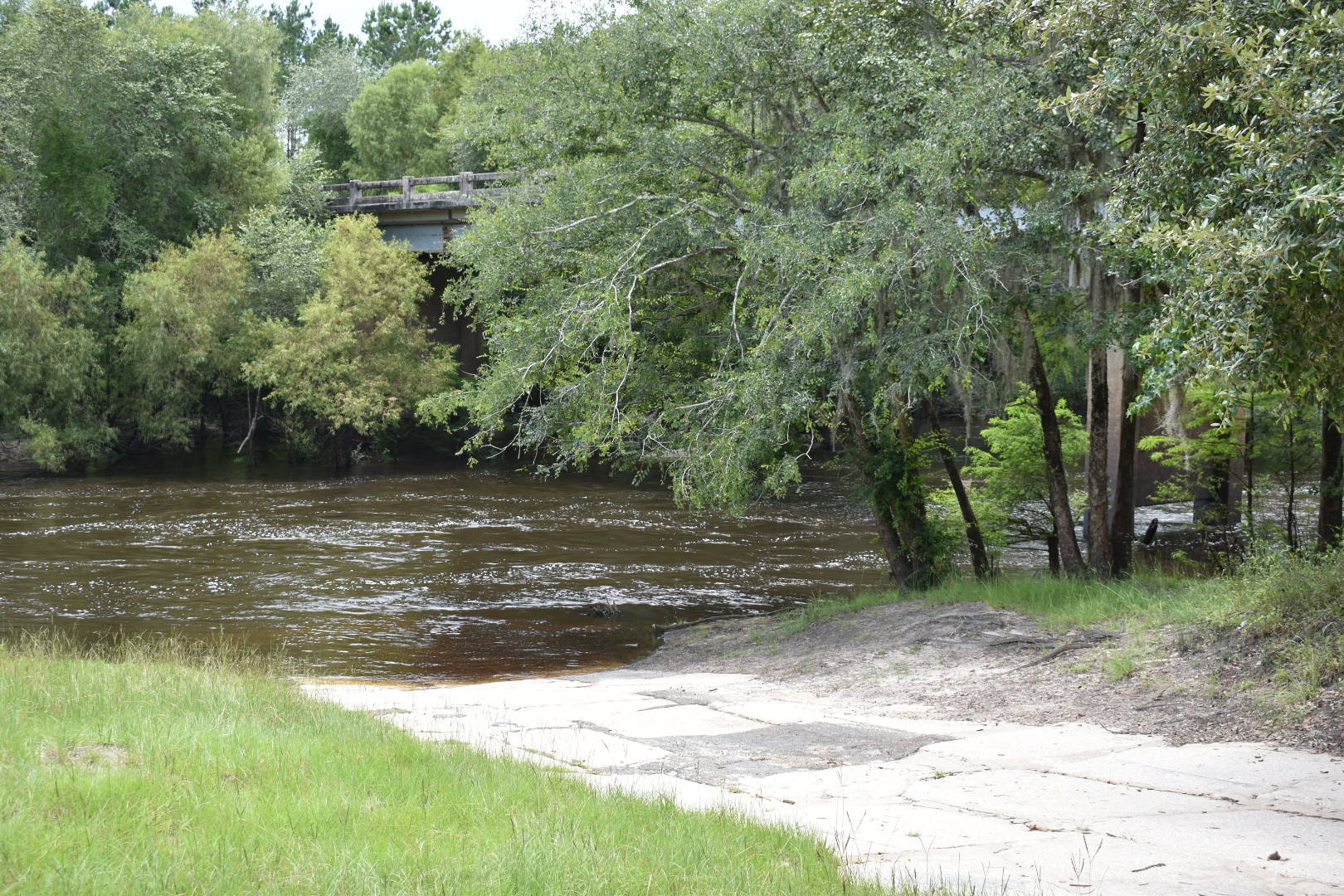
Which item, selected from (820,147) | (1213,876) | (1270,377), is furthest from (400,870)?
(820,147)

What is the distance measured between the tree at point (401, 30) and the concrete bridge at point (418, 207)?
56.4 meters

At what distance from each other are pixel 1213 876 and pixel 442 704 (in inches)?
280

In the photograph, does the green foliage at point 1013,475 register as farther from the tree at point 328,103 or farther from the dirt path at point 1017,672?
the tree at point 328,103

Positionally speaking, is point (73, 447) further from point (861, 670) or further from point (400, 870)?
point (400, 870)

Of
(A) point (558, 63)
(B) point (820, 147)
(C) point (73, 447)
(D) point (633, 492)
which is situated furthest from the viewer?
(C) point (73, 447)

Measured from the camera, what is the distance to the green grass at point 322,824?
4.31 meters

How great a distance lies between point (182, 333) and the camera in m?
36.4

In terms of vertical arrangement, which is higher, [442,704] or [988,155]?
[988,155]

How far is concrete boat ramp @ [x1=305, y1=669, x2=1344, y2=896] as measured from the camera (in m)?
5.18

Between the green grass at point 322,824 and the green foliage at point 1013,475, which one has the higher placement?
the green foliage at point 1013,475

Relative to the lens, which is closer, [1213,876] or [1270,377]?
[1213,876]

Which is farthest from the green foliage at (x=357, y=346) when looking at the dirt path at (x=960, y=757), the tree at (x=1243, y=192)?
the tree at (x=1243, y=192)

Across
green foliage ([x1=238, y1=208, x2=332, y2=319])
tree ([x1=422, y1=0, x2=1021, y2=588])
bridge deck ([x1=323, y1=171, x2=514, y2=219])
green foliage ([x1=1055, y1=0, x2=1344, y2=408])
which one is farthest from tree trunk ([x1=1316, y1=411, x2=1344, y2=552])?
green foliage ([x1=238, y1=208, x2=332, y2=319])

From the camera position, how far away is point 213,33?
46562mm
